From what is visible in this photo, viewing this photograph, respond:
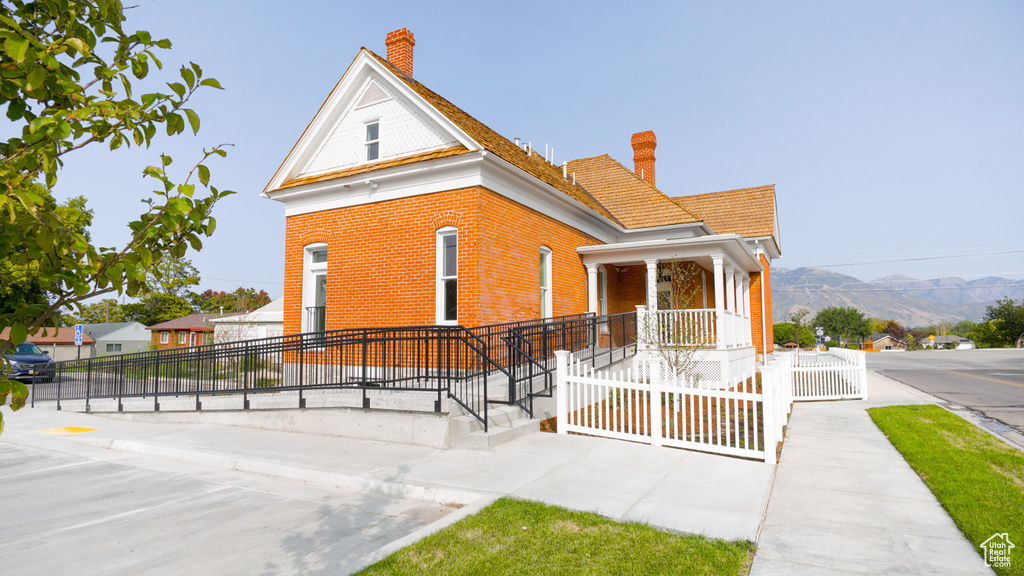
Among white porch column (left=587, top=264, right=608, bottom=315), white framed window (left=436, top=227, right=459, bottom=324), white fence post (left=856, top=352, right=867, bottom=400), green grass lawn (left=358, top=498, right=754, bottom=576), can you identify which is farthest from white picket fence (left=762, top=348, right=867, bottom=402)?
green grass lawn (left=358, top=498, right=754, bottom=576)

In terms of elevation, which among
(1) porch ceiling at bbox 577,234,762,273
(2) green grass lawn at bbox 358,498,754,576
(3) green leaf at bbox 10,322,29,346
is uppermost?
(1) porch ceiling at bbox 577,234,762,273

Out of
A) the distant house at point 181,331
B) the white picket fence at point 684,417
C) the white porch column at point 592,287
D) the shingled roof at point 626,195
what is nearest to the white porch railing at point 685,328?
the white porch column at point 592,287

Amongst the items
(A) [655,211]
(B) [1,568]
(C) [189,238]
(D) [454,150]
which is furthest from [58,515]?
(A) [655,211]

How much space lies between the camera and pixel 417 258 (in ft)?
41.5

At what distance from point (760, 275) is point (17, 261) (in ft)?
79.1

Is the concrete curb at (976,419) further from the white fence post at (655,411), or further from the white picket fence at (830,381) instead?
the white fence post at (655,411)

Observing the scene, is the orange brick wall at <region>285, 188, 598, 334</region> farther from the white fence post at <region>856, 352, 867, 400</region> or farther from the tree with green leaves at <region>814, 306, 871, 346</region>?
the tree with green leaves at <region>814, 306, 871, 346</region>

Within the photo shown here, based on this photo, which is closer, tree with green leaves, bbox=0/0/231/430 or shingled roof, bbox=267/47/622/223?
tree with green leaves, bbox=0/0/231/430

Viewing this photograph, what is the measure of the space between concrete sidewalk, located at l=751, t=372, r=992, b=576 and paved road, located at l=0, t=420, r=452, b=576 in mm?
3283

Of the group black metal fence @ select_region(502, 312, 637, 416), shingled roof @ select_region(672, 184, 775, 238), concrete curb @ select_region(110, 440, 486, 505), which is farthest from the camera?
shingled roof @ select_region(672, 184, 775, 238)

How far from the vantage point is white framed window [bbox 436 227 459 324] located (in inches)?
485

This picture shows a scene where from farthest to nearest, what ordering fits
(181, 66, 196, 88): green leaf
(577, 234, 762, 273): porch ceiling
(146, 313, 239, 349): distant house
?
(146, 313, 239, 349): distant house < (577, 234, 762, 273): porch ceiling < (181, 66, 196, 88): green leaf

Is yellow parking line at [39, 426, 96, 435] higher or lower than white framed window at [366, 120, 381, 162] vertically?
lower

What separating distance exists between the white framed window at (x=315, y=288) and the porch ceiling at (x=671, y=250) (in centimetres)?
745
